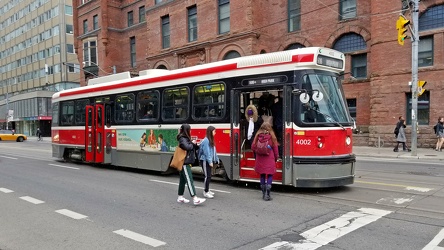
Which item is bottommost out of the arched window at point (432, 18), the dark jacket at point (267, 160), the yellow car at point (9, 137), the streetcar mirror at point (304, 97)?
the yellow car at point (9, 137)

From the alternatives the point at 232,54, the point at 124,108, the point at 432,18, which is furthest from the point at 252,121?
the point at 232,54

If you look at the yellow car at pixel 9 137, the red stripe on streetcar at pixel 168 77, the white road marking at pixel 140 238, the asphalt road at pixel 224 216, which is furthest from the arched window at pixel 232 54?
the yellow car at pixel 9 137

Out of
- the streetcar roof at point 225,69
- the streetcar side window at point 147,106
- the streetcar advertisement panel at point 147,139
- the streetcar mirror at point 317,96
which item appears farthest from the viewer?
the streetcar side window at point 147,106

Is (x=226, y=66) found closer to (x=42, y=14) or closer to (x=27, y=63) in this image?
(x=42, y=14)

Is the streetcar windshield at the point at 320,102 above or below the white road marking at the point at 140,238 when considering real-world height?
above

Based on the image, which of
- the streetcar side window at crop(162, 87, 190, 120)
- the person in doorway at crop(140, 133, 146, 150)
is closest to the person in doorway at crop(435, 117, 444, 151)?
the streetcar side window at crop(162, 87, 190, 120)

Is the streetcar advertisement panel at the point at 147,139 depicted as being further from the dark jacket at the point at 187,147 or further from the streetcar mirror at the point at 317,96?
the streetcar mirror at the point at 317,96

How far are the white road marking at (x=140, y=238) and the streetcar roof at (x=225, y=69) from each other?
4.68 meters

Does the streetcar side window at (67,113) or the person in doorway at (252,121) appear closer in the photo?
the person in doorway at (252,121)

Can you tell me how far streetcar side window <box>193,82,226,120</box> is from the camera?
9.13 m

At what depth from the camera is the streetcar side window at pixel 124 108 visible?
12047mm

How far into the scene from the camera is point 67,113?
1541cm

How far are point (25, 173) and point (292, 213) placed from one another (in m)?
9.88

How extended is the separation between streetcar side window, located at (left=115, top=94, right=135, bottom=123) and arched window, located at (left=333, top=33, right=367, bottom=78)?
17059 mm
